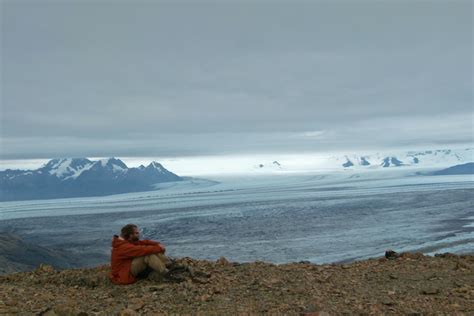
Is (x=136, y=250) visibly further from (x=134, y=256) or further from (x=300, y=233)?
(x=300, y=233)

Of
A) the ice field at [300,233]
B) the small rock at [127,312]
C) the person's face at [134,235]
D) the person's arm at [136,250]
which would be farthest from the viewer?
the ice field at [300,233]

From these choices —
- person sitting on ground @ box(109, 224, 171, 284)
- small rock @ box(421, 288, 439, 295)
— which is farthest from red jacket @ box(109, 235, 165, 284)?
small rock @ box(421, 288, 439, 295)

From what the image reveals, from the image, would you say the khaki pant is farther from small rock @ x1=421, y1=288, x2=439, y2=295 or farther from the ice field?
the ice field

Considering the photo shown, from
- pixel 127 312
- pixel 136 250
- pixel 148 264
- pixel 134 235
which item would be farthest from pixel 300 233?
pixel 127 312

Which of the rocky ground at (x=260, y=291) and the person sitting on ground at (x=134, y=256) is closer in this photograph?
the rocky ground at (x=260, y=291)

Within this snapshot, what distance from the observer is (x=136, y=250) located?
8.11 metres

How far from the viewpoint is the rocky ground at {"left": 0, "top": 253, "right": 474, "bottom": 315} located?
22.4ft

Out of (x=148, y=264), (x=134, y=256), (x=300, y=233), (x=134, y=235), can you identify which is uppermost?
(x=134, y=235)

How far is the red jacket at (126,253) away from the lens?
812 cm

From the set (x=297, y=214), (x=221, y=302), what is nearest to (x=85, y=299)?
(x=221, y=302)

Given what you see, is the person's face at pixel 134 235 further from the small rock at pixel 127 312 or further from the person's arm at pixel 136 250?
the small rock at pixel 127 312

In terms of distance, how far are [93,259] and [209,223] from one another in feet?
71.8

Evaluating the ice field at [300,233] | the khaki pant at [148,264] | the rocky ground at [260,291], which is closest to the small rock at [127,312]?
the rocky ground at [260,291]

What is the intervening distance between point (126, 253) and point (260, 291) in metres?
2.18
